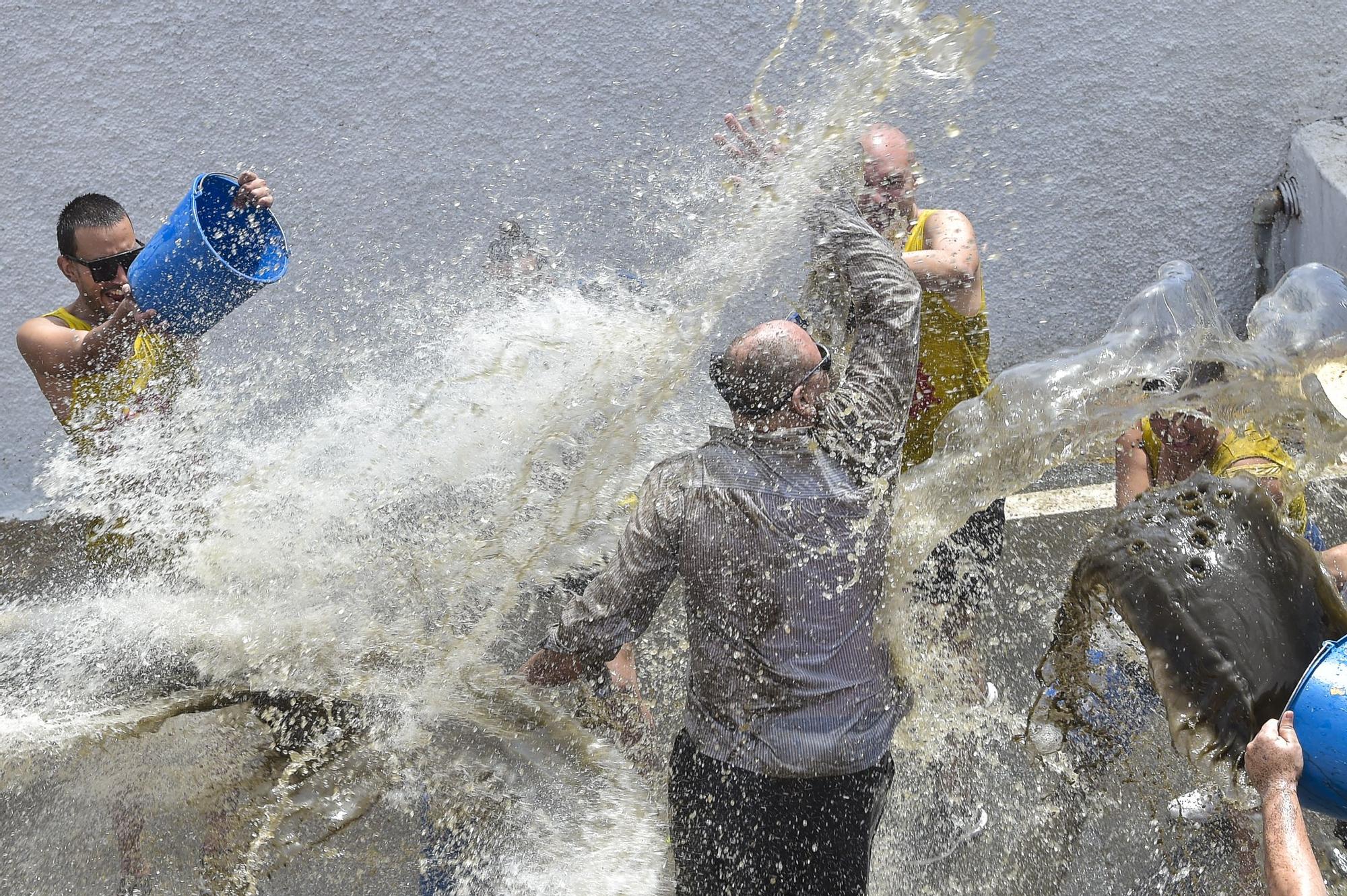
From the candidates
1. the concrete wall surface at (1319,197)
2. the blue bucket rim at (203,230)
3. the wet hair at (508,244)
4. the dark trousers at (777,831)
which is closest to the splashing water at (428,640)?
the dark trousers at (777,831)

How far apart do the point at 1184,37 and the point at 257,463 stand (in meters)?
4.44

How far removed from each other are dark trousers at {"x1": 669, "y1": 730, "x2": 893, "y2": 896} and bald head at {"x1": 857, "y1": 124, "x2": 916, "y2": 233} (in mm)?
1663

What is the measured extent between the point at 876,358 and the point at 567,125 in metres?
2.92

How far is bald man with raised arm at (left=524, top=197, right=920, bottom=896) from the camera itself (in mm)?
2285

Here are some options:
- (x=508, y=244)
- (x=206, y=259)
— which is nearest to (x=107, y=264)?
(x=206, y=259)

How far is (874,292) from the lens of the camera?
250 centimetres

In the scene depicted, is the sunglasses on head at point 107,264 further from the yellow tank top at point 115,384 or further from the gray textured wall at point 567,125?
the gray textured wall at point 567,125

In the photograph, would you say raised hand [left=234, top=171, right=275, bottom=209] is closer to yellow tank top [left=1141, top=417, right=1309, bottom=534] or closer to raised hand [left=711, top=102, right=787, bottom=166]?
raised hand [left=711, top=102, right=787, bottom=166]

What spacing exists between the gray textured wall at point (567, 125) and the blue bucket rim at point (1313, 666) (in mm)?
3299

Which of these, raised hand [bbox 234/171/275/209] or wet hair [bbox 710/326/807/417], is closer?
wet hair [bbox 710/326/807/417]

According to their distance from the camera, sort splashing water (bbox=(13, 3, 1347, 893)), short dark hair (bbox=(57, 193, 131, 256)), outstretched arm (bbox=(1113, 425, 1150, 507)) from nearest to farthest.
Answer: splashing water (bbox=(13, 3, 1347, 893)) → outstretched arm (bbox=(1113, 425, 1150, 507)) → short dark hair (bbox=(57, 193, 131, 256))

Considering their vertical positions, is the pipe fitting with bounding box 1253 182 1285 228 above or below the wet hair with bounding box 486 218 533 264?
below

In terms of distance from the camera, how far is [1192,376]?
8.86 ft

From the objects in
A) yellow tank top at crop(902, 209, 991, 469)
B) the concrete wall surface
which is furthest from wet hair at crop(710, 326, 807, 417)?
the concrete wall surface
